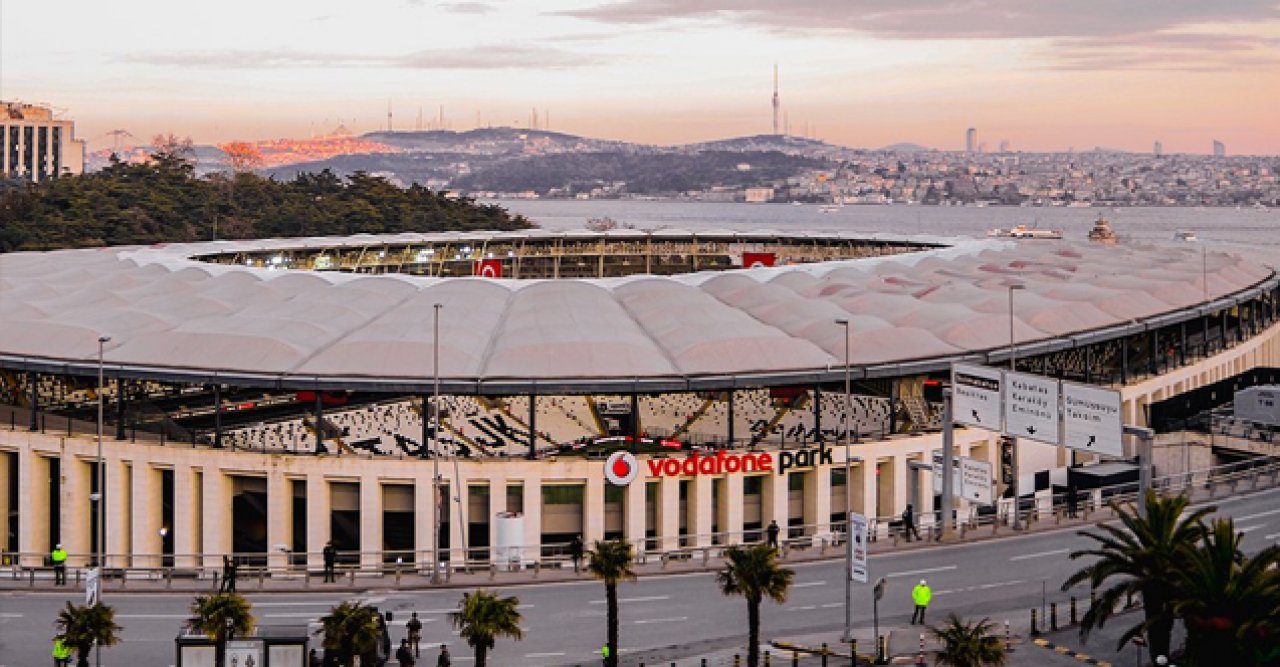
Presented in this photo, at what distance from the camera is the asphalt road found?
41.2m

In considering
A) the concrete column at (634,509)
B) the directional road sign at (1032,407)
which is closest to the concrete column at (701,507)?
the concrete column at (634,509)

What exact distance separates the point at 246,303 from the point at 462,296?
1023 cm

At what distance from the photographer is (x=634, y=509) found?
5422cm

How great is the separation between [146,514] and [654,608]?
67.3 ft

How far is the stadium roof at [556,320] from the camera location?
2355 inches

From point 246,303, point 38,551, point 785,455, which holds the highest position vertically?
point 246,303

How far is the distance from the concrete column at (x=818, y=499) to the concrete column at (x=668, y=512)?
5.23 meters

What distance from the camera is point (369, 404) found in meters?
69.7

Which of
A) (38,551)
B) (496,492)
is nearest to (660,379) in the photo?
(496,492)

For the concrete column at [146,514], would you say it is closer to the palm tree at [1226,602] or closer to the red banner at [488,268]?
the palm tree at [1226,602]

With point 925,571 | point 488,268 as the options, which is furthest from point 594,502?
point 488,268

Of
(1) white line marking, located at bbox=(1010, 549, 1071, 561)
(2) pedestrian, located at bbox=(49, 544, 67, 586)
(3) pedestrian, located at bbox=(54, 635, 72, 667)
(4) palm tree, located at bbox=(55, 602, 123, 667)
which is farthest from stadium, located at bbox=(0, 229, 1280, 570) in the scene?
(4) palm tree, located at bbox=(55, 602, 123, 667)

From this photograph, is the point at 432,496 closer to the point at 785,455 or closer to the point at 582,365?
the point at 582,365

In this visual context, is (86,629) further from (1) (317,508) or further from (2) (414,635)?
(1) (317,508)
